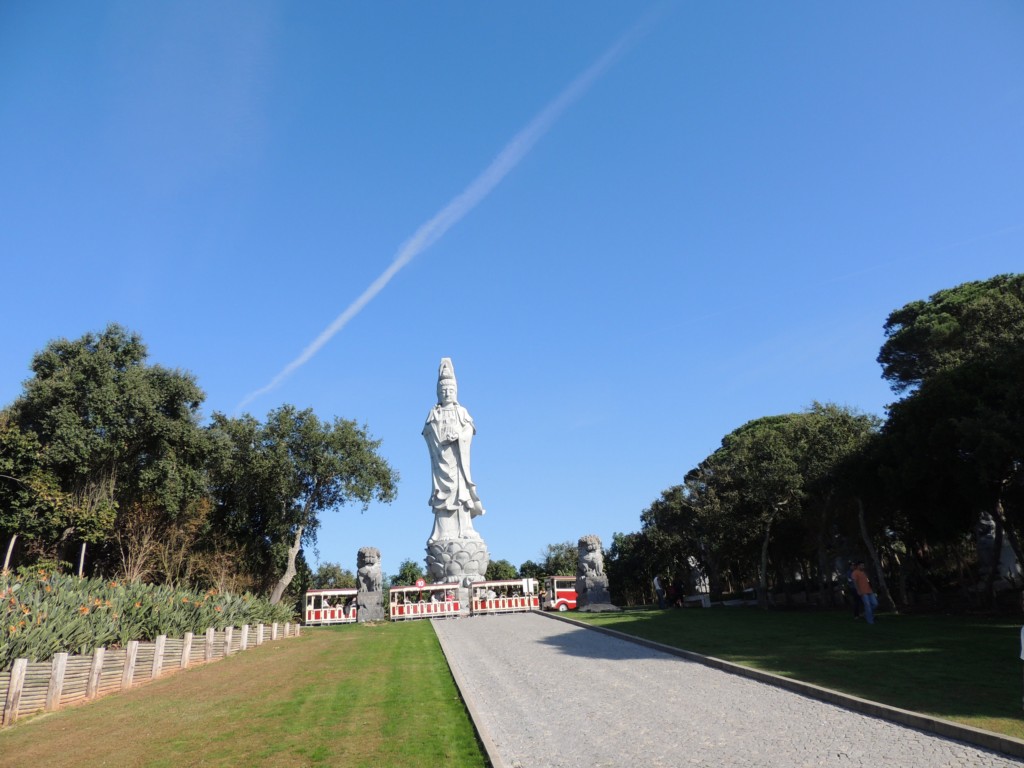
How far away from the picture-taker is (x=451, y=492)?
43.8 m

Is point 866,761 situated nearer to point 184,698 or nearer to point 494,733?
point 494,733

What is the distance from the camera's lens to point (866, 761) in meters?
7.24

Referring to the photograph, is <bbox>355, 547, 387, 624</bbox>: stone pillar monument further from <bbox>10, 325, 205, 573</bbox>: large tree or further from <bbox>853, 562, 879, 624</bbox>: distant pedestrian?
<bbox>853, 562, 879, 624</bbox>: distant pedestrian

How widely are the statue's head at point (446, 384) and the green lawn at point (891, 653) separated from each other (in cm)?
2582

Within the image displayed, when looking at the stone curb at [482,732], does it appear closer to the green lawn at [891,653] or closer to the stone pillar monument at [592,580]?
the green lawn at [891,653]

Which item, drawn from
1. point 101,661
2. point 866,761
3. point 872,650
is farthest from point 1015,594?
point 101,661

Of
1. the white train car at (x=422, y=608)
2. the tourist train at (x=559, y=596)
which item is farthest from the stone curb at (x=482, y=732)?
the tourist train at (x=559, y=596)

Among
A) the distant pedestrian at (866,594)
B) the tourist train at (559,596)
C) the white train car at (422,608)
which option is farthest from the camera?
the tourist train at (559,596)

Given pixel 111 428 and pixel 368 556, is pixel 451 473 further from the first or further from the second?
pixel 111 428

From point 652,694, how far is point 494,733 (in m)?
3.12

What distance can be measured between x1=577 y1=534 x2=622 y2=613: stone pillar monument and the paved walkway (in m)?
Result: 15.8

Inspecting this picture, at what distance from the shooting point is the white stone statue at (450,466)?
43.2m

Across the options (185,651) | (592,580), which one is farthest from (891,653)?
(592,580)

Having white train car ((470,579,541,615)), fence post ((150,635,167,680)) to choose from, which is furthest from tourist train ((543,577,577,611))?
fence post ((150,635,167,680))
